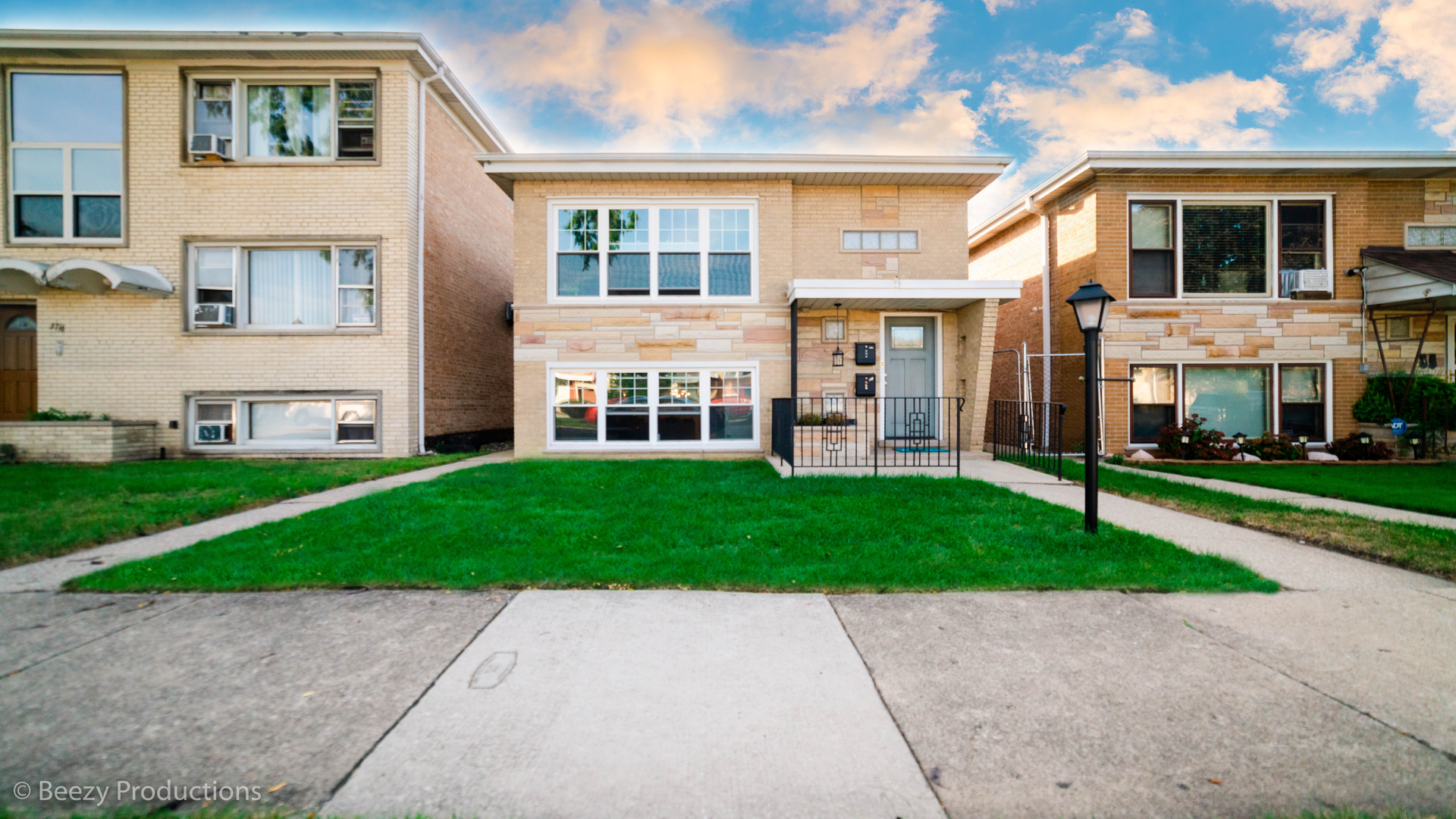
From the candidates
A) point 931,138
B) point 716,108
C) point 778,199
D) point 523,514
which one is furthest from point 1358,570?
point 716,108

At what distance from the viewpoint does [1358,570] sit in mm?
4195

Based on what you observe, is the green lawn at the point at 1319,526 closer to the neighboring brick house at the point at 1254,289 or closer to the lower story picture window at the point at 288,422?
the neighboring brick house at the point at 1254,289

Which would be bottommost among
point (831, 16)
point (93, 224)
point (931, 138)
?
point (93, 224)

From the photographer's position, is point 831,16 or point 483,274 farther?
point 483,274

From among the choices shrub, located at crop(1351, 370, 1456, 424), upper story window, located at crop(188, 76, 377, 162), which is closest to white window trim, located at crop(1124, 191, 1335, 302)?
shrub, located at crop(1351, 370, 1456, 424)

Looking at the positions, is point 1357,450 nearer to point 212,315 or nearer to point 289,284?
point 289,284

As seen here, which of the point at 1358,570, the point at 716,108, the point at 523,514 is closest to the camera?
the point at 1358,570

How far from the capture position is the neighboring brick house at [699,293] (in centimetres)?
1069

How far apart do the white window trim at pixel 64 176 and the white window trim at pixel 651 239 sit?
7683mm

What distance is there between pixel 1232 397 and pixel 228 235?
62.4 feet

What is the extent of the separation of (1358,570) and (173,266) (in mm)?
16330

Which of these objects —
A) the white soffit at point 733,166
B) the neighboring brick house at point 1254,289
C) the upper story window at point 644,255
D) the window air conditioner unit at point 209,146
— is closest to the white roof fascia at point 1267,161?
the neighboring brick house at point 1254,289

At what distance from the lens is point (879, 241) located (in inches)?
431

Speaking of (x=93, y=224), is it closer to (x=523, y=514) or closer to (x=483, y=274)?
(x=483, y=274)
